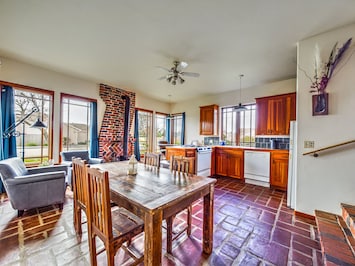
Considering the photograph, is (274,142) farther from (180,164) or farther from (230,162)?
(180,164)

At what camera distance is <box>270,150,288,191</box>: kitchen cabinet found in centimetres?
359

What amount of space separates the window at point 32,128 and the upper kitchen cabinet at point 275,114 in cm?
529

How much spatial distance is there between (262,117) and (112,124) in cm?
435

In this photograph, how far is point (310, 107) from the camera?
7.91ft

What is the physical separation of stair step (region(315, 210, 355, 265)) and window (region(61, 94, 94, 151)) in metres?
5.11

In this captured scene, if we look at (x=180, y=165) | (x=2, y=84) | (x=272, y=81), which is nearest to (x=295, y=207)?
(x=180, y=165)

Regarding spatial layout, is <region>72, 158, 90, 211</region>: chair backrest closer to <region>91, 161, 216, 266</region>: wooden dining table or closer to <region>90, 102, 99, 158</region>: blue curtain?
<region>91, 161, 216, 266</region>: wooden dining table

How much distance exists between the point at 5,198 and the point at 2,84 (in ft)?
7.34

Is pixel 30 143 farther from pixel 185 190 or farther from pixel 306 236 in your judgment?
pixel 306 236

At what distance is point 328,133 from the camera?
2.29m

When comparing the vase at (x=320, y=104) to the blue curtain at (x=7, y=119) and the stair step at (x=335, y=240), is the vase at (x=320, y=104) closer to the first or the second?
the stair step at (x=335, y=240)

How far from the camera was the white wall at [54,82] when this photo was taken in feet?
10.7

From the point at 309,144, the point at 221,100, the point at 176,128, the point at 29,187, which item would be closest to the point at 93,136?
the point at 29,187

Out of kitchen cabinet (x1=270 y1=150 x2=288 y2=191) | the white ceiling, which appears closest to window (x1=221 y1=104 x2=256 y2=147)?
kitchen cabinet (x1=270 y1=150 x2=288 y2=191)
